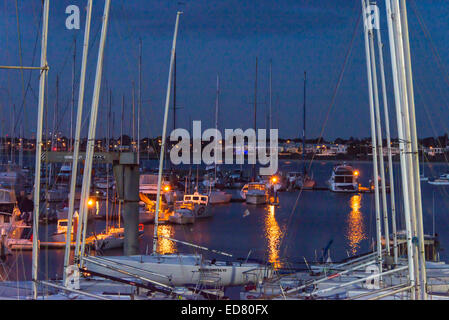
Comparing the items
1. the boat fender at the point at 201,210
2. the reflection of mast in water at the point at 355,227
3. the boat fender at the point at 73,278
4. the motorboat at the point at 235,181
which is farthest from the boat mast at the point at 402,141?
the motorboat at the point at 235,181

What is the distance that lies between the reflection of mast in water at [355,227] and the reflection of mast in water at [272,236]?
4.09 m

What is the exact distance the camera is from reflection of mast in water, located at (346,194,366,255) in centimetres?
3331

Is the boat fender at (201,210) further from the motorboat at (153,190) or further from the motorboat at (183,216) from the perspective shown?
the motorboat at (153,190)

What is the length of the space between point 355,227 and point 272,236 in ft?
25.3

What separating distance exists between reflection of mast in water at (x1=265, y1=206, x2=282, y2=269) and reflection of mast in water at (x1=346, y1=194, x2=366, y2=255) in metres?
4.09

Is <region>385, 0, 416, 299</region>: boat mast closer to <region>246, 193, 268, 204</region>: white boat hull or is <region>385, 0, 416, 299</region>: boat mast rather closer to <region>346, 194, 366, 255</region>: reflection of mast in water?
<region>346, 194, 366, 255</region>: reflection of mast in water

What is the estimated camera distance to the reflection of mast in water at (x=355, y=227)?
3331 cm

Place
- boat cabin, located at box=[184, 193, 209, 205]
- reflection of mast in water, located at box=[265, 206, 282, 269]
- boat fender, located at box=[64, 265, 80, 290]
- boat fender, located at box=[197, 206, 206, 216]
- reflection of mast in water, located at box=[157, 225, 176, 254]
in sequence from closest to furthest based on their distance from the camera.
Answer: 1. boat fender, located at box=[64, 265, 80, 290]
2. reflection of mast in water, located at box=[265, 206, 282, 269]
3. reflection of mast in water, located at box=[157, 225, 176, 254]
4. boat fender, located at box=[197, 206, 206, 216]
5. boat cabin, located at box=[184, 193, 209, 205]

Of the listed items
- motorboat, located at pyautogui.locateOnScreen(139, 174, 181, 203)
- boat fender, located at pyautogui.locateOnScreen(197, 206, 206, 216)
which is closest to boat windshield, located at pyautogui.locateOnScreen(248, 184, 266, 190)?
motorboat, located at pyautogui.locateOnScreen(139, 174, 181, 203)

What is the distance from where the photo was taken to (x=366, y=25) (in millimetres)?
17594

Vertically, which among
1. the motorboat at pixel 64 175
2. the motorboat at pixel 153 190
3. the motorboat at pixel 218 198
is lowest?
the motorboat at pixel 218 198
